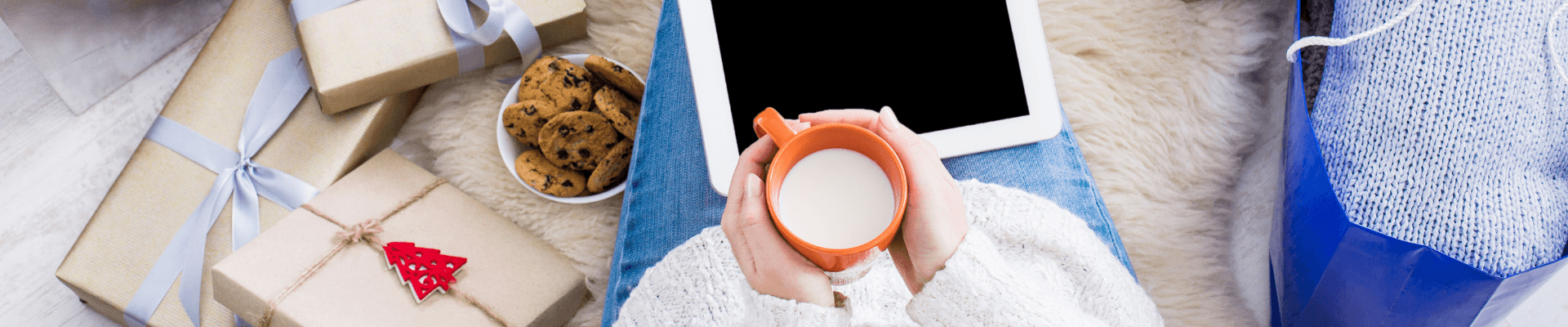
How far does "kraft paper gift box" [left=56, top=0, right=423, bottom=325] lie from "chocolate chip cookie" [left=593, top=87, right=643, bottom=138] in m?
0.26

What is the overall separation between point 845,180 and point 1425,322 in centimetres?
53

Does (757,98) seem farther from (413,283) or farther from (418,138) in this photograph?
(418,138)

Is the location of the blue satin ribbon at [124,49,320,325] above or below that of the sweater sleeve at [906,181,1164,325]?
below

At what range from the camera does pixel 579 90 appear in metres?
0.81

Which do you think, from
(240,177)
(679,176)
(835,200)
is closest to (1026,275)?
(835,200)

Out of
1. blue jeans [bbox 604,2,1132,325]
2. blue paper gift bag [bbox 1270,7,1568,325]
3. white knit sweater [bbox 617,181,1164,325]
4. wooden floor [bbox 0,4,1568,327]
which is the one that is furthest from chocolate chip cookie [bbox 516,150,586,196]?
blue paper gift bag [bbox 1270,7,1568,325]

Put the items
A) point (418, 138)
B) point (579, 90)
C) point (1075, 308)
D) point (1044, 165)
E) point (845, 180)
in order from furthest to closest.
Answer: point (418, 138), point (579, 90), point (1044, 165), point (1075, 308), point (845, 180)

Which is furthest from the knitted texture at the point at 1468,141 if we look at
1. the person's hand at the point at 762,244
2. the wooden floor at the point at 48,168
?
the wooden floor at the point at 48,168

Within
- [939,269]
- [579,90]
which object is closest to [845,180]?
[939,269]

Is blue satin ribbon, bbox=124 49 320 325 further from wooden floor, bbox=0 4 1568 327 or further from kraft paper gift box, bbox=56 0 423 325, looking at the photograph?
wooden floor, bbox=0 4 1568 327

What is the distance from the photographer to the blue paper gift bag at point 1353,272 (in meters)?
0.53

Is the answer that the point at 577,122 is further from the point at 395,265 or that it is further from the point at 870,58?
the point at 870,58

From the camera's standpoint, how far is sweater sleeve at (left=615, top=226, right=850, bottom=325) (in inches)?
22.9

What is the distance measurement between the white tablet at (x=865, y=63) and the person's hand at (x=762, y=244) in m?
0.12
